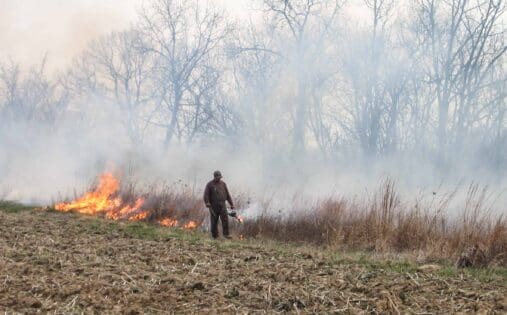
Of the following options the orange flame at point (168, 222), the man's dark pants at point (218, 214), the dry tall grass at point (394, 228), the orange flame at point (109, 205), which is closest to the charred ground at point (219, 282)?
the dry tall grass at point (394, 228)

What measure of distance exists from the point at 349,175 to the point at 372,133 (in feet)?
9.32

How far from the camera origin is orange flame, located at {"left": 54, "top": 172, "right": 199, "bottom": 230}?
16.0m

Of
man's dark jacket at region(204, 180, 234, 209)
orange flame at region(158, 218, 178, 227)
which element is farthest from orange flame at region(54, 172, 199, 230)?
man's dark jacket at region(204, 180, 234, 209)

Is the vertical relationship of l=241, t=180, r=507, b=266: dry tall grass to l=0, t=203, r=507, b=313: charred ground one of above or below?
above

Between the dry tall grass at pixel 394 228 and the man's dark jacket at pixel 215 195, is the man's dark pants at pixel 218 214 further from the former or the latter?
the dry tall grass at pixel 394 228

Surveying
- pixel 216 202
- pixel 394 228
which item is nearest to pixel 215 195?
pixel 216 202

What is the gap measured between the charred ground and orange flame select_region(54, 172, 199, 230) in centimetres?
662

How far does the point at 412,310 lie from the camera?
4988 millimetres

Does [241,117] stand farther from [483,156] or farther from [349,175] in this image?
[483,156]

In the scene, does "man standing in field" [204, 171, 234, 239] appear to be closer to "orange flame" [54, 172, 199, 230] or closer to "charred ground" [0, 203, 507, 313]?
"orange flame" [54, 172, 199, 230]

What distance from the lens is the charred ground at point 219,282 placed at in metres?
5.16

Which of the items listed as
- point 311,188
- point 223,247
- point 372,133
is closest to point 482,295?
point 223,247

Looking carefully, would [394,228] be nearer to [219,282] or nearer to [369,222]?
[369,222]

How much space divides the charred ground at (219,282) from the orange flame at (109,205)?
6616mm
